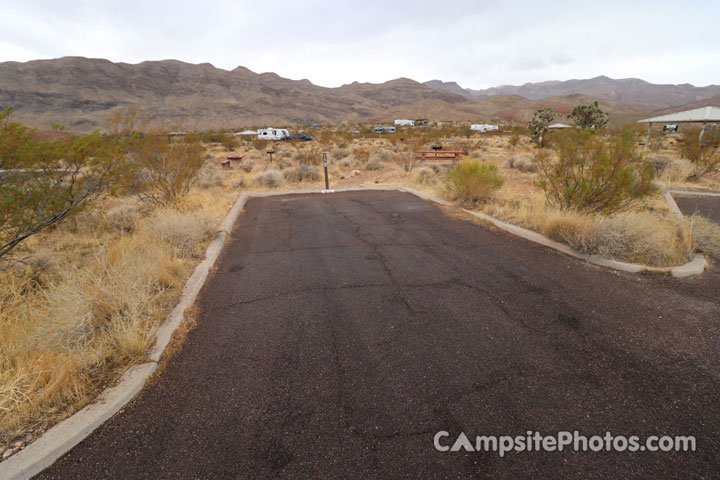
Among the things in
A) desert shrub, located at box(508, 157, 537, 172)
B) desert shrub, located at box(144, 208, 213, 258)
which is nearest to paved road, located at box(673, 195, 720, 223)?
desert shrub, located at box(508, 157, 537, 172)

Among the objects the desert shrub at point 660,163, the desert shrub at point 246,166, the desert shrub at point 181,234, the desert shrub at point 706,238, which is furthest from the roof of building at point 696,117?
the desert shrub at point 181,234

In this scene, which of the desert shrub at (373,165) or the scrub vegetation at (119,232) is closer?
the scrub vegetation at (119,232)

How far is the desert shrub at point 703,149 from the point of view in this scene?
43.0 feet

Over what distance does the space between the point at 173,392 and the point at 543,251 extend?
558 centimetres

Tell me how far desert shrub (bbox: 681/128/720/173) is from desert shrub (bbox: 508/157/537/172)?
6222 millimetres

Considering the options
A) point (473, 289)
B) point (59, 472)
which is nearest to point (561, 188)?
point (473, 289)

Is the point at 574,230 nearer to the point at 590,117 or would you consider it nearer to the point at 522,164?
the point at 522,164

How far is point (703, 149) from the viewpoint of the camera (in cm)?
1365

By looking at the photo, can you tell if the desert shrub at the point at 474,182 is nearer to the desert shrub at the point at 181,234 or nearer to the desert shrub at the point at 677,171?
the desert shrub at the point at 181,234

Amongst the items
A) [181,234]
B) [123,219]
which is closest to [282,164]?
[123,219]

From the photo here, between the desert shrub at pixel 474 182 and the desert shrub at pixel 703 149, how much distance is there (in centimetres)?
1099

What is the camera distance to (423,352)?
9.87 feet

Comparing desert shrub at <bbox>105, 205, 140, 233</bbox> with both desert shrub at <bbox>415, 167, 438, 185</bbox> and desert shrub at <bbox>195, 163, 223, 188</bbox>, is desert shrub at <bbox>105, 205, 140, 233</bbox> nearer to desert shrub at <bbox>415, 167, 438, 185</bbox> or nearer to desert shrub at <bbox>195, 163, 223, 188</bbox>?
desert shrub at <bbox>195, 163, 223, 188</bbox>

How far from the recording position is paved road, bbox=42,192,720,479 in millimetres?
2029
